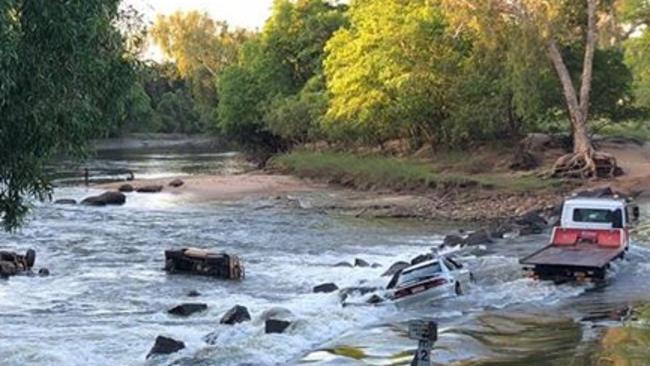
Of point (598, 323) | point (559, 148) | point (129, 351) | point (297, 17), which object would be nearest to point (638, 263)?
point (598, 323)

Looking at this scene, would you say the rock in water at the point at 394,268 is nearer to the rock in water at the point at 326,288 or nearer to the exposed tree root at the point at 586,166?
the rock in water at the point at 326,288

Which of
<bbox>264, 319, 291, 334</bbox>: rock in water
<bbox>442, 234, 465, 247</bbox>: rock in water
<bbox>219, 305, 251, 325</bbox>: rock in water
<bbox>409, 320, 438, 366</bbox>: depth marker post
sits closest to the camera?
<bbox>409, 320, 438, 366</bbox>: depth marker post

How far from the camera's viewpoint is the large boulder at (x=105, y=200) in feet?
171

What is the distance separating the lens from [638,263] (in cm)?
2942

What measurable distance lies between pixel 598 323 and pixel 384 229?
21.1 m

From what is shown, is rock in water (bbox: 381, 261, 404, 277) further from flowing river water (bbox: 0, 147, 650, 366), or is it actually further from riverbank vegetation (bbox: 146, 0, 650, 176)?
riverbank vegetation (bbox: 146, 0, 650, 176)

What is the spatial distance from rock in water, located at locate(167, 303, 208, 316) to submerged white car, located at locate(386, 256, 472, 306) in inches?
195

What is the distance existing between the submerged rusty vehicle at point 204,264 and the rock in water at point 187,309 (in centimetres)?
526

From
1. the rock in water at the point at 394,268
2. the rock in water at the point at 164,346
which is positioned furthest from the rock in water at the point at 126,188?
the rock in water at the point at 164,346

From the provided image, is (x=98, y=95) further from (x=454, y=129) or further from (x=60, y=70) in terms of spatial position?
(x=454, y=129)

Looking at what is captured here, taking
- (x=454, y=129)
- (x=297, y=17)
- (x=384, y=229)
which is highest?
(x=297, y=17)

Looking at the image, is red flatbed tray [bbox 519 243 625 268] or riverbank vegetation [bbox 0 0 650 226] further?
riverbank vegetation [bbox 0 0 650 226]

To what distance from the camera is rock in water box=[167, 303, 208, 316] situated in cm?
2381

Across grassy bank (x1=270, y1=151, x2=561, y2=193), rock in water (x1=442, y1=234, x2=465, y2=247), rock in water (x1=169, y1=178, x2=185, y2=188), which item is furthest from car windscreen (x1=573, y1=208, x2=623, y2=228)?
rock in water (x1=169, y1=178, x2=185, y2=188)
